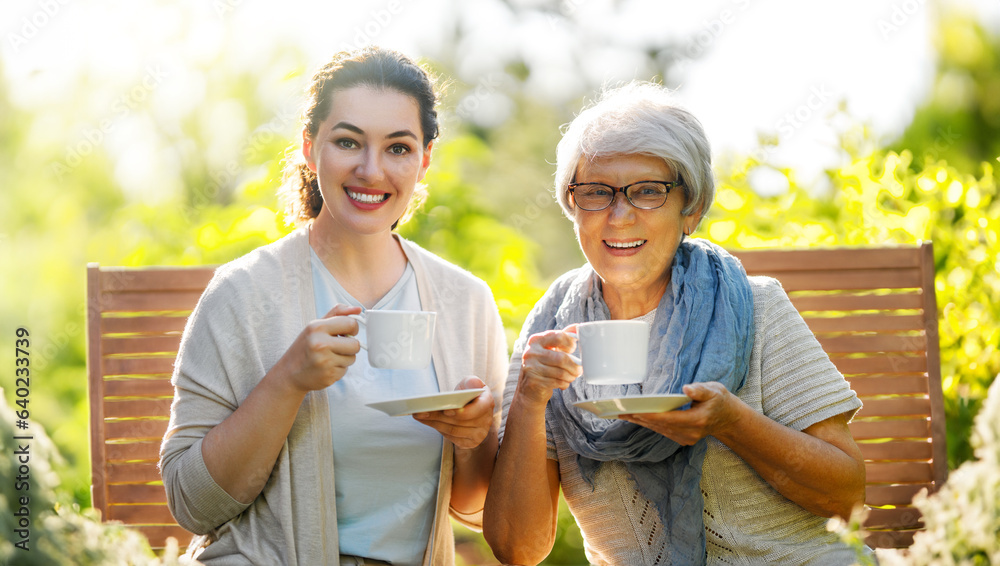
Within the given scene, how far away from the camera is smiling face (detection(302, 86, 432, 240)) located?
7.19 feet

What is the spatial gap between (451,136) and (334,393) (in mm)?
4367

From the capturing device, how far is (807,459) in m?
2.04

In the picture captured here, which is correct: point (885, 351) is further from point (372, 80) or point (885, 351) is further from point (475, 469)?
point (372, 80)

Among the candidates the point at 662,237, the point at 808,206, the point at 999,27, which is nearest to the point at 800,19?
the point at 999,27

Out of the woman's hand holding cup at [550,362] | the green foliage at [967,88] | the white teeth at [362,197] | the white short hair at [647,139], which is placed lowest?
the woman's hand holding cup at [550,362]

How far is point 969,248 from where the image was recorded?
328cm

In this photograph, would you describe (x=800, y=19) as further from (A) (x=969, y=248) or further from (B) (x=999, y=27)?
(A) (x=969, y=248)

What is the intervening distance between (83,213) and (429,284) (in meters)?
6.56

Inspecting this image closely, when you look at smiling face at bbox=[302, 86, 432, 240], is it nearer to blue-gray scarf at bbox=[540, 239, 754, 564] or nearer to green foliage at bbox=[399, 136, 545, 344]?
blue-gray scarf at bbox=[540, 239, 754, 564]

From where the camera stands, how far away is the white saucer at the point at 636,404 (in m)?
1.67

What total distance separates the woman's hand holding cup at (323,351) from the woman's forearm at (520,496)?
1.71 feet

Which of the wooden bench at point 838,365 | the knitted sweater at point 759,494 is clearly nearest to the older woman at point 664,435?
the knitted sweater at point 759,494

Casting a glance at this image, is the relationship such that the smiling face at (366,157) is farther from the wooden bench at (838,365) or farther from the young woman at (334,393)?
the wooden bench at (838,365)

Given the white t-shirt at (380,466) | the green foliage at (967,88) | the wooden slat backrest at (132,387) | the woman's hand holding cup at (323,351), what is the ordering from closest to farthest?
the woman's hand holding cup at (323,351) → the white t-shirt at (380,466) → the wooden slat backrest at (132,387) → the green foliage at (967,88)
